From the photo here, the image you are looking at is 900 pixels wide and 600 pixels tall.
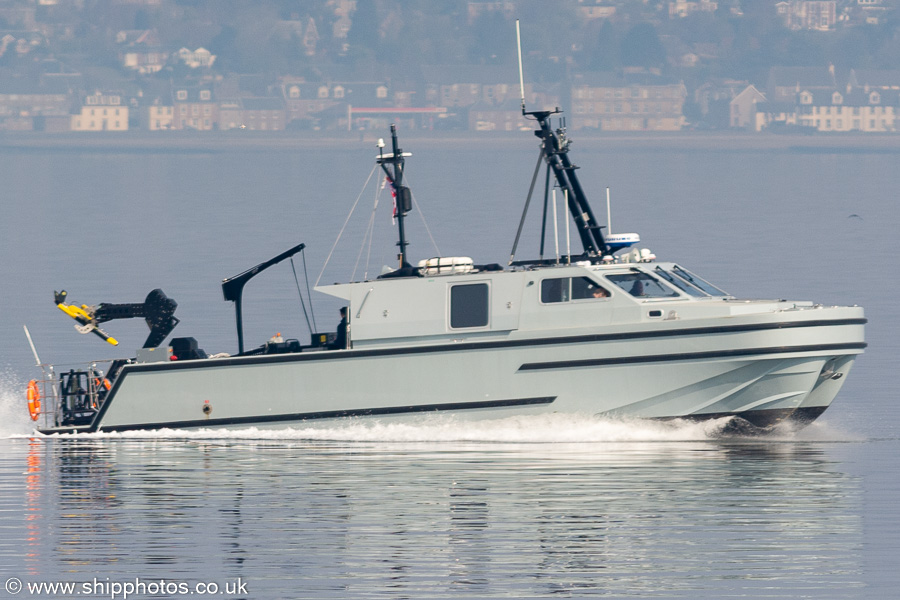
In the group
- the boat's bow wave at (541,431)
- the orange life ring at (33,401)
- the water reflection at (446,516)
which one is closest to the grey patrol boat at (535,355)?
the boat's bow wave at (541,431)

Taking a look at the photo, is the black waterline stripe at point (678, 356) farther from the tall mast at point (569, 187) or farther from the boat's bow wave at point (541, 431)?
the tall mast at point (569, 187)

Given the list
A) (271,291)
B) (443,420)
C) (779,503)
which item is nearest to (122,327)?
(271,291)

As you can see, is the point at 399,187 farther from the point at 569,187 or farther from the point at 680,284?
the point at 680,284

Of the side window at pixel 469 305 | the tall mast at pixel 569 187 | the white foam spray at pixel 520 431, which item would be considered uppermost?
the tall mast at pixel 569 187

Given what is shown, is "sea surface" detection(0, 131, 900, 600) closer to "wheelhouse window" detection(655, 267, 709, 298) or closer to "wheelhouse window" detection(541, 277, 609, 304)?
"wheelhouse window" detection(541, 277, 609, 304)

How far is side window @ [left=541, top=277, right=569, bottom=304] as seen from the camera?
Answer: 80.9ft

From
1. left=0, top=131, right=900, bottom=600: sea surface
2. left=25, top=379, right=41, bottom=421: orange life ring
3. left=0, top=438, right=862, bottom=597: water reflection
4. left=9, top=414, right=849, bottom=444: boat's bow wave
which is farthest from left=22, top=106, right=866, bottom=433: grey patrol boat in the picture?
left=25, top=379, right=41, bottom=421: orange life ring

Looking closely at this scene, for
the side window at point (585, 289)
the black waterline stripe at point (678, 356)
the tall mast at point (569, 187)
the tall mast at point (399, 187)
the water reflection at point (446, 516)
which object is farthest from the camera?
the tall mast at point (399, 187)

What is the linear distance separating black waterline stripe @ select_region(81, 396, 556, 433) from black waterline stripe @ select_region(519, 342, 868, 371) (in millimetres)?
511

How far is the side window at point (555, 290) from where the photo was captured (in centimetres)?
2466

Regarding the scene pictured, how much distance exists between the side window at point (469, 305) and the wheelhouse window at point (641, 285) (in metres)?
1.87

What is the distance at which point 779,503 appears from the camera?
67.1 ft

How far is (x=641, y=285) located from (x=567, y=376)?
175cm

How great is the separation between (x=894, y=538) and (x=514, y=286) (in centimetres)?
772
